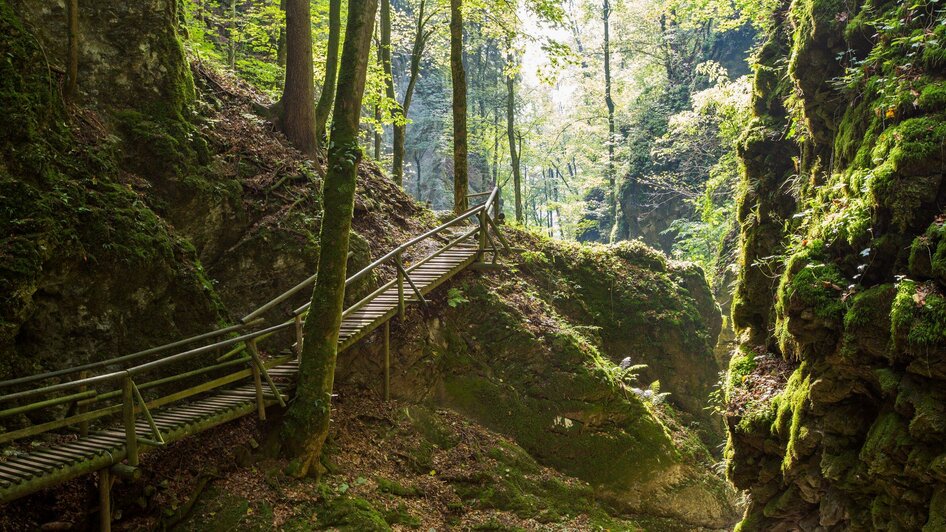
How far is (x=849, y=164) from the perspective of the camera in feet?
23.8

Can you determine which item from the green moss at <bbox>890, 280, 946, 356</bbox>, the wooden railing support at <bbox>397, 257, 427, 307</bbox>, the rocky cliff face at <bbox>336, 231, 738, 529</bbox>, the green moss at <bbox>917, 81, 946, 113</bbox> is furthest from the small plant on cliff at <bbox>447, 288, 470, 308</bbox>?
the green moss at <bbox>917, 81, 946, 113</bbox>

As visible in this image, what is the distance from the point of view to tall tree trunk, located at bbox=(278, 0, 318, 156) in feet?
39.3

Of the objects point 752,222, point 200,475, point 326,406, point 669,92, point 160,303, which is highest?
point 669,92

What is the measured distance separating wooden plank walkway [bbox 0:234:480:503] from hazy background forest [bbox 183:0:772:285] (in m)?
7.50

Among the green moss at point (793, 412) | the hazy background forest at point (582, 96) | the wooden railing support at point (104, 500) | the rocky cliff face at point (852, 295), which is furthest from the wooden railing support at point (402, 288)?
the hazy background forest at point (582, 96)

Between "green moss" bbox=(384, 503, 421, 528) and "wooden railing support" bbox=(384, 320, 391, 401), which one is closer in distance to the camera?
"green moss" bbox=(384, 503, 421, 528)

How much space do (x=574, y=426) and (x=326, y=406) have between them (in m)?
4.67

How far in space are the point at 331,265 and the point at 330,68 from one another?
251 inches

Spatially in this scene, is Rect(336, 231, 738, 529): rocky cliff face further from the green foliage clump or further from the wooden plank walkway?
the green foliage clump

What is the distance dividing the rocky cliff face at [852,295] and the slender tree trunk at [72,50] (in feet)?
32.8

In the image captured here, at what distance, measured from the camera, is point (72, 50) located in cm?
830

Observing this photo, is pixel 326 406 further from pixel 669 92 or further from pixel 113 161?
pixel 669 92

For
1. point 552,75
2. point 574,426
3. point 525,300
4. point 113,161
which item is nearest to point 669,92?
point 552,75

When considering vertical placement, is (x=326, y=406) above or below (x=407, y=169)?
below
